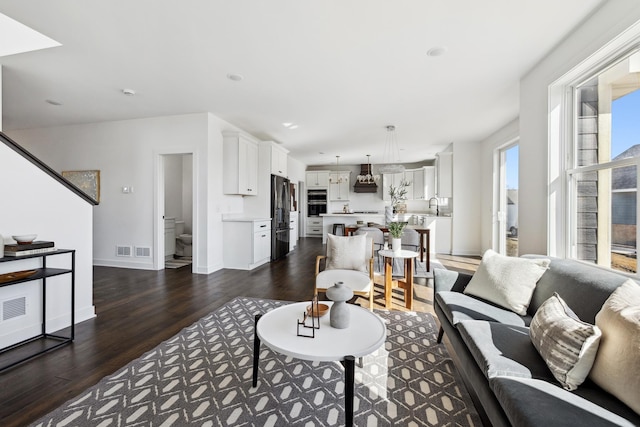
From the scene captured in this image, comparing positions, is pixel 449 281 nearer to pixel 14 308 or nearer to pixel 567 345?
pixel 567 345

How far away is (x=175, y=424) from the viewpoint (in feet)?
4.65

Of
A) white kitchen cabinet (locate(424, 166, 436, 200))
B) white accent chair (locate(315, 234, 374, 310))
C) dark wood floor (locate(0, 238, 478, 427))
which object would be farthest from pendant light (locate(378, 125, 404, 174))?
white accent chair (locate(315, 234, 374, 310))

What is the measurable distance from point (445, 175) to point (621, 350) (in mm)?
6125

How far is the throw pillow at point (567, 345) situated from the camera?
3.74 ft

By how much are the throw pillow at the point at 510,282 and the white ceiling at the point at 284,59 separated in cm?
195

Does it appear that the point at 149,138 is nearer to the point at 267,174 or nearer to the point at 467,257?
the point at 267,174

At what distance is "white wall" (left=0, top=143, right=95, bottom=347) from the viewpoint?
2.24 meters

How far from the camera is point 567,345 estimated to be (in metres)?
1.19

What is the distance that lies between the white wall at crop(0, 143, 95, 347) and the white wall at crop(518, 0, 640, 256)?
4.64 m

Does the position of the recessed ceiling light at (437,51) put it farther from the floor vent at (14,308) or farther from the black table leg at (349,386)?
the floor vent at (14,308)

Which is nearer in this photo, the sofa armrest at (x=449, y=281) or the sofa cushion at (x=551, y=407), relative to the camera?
the sofa cushion at (x=551, y=407)

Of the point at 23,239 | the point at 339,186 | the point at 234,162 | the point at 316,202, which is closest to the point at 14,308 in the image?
the point at 23,239

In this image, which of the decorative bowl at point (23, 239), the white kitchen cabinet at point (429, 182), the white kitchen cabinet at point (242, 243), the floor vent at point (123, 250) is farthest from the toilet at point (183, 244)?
the white kitchen cabinet at point (429, 182)

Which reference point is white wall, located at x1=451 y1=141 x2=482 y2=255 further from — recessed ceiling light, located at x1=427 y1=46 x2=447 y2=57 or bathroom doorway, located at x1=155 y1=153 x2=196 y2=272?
bathroom doorway, located at x1=155 y1=153 x2=196 y2=272
